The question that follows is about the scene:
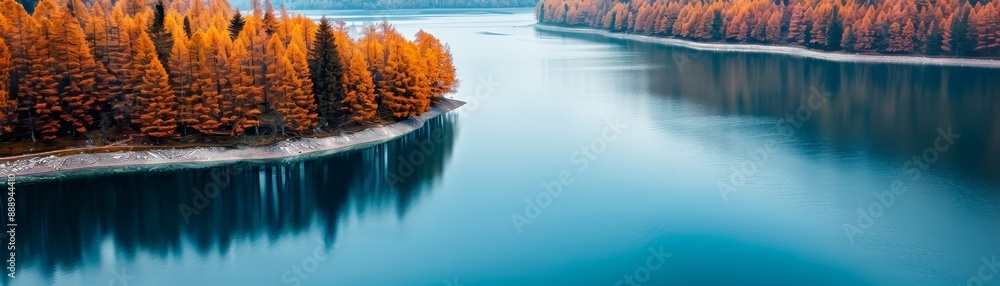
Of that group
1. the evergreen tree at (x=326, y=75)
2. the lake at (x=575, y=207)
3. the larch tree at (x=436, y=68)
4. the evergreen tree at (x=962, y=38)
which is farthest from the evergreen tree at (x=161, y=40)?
the evergreen tree at (x=962, y=38)

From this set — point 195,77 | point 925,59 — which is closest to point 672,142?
point 195,77

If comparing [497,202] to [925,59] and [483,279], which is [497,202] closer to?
[483,279]

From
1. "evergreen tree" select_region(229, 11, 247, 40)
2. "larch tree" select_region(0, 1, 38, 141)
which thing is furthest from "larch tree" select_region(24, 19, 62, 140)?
"evergreen tree" select_region(229, 11, 247, 40)

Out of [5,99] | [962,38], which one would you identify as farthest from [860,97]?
[5,99]

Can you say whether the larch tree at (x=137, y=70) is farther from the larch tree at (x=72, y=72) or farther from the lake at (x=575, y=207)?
the lake at (x=575, y=207)

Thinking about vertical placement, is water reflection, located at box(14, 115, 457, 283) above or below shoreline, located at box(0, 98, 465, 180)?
below

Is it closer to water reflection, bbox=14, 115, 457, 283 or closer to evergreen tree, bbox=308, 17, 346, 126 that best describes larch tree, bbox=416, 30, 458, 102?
evergreen tree, bbox=308, 17, 346, 126
